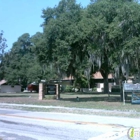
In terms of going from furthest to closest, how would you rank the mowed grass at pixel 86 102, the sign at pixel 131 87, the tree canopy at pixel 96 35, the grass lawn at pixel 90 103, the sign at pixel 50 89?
the sign at pixel 50 89 → the sign at pixel 131 87 → the tree canopy at pixel 96 35 → the mowed grass at pixel 86 102 → the grass lawn at pixel 90 103

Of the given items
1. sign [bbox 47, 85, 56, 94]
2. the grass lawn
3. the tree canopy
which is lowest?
the grass lawn

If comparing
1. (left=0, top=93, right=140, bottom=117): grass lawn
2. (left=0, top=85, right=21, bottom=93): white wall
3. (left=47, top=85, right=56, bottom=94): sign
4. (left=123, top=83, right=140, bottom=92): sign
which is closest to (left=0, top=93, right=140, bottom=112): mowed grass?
(left=0, top=93, right=140, bottom=117): grass lawn

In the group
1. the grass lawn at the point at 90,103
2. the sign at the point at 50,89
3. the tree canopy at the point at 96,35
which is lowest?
the grass lawn at the point at 90,103

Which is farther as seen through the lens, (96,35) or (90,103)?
(90,103)

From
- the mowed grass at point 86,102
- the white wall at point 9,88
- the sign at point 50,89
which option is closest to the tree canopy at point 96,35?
the mowed grass at point 86,102

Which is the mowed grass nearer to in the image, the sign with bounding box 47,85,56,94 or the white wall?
the sign with bounding box 47,85,56,94

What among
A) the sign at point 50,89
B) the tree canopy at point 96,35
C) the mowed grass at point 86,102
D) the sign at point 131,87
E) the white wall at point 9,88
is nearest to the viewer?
the mowed grass at point 86,102

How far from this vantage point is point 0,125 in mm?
11977

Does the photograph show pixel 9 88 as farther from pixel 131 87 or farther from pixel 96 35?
pixel 131 87

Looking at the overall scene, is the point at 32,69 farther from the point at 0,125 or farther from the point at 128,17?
the point at 0,125

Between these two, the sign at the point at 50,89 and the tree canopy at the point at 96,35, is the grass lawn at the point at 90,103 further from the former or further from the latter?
the tree canopy at the point at 96,35

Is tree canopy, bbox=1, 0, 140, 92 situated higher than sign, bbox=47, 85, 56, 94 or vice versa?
tree canopy, bbox=1, 0, 140, 92

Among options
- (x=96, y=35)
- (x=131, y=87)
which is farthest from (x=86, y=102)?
(x=96, y=35)

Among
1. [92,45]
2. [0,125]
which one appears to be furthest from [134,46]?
[0,125]
